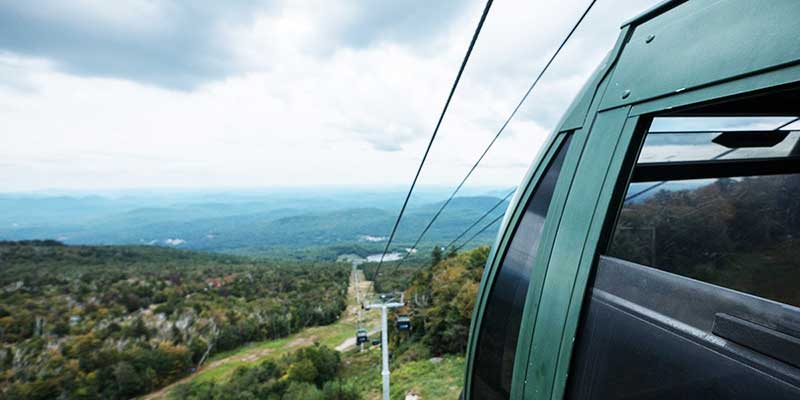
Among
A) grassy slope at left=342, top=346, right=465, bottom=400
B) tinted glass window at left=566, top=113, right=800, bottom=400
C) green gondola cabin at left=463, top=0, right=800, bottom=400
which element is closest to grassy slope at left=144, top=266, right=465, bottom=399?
grassy slope at left=342, top=346, right=465, bottom=400

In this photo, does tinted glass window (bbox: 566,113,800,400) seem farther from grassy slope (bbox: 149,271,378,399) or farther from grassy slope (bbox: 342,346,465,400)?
grassy slope (bbox: 149,271,378,399)

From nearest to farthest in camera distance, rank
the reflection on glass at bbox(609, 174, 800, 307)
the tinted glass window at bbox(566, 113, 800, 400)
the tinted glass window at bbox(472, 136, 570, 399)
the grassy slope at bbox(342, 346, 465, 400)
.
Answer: the tinted glass window at bbox(566, 113, 800, 400) < the reflection on glass at bbox(609, 174, 800, 307) < the tinted glass window at bbox(472, 136, 570, 399) < the grassy slope at bbox(342, 346, 465, 400)

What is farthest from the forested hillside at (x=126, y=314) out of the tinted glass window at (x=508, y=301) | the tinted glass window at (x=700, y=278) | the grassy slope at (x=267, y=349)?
the tinted glass window at (x=700, y=278)

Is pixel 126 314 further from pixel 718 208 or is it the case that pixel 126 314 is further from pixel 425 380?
pixel 718 208

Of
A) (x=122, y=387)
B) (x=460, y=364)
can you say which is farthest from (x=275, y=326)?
(x=460, y=364)

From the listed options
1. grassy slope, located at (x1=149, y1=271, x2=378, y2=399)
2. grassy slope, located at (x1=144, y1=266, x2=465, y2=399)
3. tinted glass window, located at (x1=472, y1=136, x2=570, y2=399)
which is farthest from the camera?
grassy slope, located at (x1=149, y1=271, x2=378, y2=399)

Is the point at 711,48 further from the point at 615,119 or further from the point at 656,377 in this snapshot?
the point at 656,377
